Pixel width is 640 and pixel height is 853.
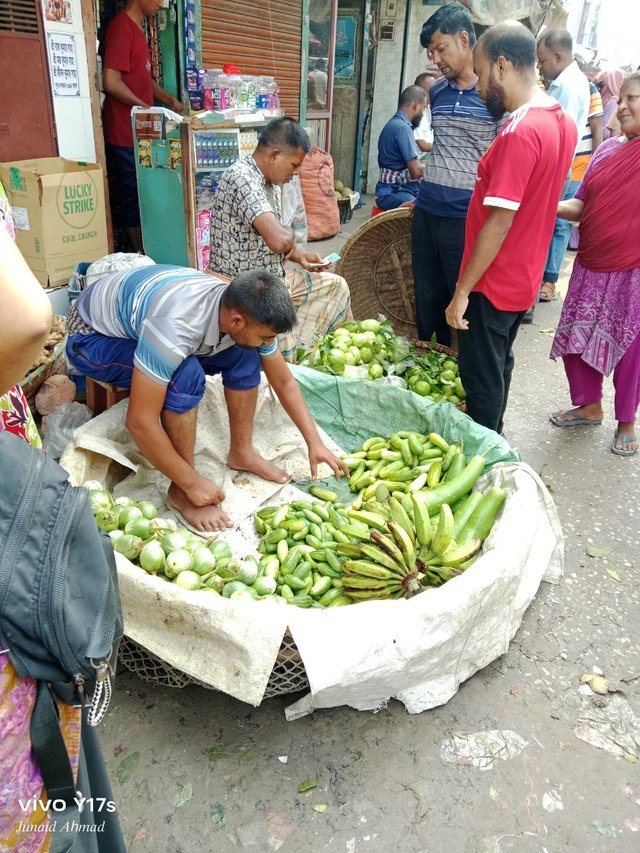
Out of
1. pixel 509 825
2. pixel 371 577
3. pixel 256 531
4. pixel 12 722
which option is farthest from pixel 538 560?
pixel 12 722

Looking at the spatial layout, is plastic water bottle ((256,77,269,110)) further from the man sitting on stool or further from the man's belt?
the man's belt

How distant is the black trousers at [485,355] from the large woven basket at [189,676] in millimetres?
1914

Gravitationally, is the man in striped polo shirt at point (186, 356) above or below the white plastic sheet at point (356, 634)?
above

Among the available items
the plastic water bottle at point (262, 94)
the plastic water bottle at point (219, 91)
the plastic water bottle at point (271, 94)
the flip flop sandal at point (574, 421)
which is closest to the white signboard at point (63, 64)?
the plastic water bottle at point (219, 91)

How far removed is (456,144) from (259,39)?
3.56 meters

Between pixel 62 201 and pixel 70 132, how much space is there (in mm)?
744

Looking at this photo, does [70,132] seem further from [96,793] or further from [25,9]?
[96,793]

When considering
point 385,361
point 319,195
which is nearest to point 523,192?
point 385,361

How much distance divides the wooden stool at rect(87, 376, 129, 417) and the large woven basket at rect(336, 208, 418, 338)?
7.31 feet

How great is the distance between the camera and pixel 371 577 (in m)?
2.31

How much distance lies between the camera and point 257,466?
3.32m

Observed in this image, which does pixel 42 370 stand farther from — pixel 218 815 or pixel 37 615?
pixel 37 615

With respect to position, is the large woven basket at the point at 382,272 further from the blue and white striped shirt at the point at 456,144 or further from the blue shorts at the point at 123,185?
the blue shorts at the point at 123,185

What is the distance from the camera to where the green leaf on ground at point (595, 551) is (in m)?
3.15
